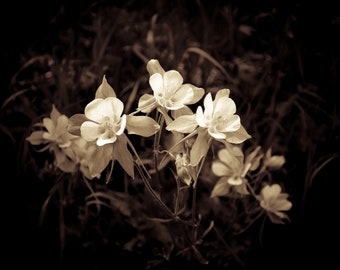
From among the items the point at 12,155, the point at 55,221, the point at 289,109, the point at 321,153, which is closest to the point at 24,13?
the point at 12,155

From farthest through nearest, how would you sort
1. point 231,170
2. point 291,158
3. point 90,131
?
1. point 291,158
2. point 231,170
3. point 90,131

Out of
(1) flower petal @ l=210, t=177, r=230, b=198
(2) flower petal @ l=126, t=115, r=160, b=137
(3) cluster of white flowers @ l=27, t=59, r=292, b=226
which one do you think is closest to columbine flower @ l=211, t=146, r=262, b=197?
(1) flower petal @ l=210, t=177, r=230, b=198

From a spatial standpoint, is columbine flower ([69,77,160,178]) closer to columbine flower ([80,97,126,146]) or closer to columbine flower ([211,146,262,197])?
columbine flower ([80,97,126,146])

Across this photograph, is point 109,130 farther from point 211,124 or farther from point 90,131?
point 211,124

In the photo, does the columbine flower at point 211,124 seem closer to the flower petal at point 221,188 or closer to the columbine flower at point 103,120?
the columbine flower at point 103,120

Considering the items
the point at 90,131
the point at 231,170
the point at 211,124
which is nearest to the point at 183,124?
the point at 211,124

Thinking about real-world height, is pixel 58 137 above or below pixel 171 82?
below

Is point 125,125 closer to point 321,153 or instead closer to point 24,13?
point 321,153
